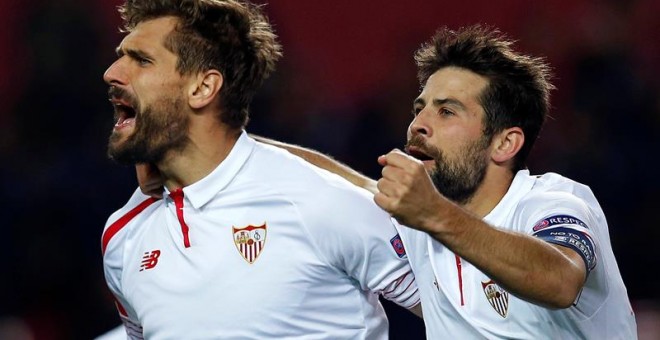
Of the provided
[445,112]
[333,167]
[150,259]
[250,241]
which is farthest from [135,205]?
[445,112]

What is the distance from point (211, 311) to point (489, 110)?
1091 mm

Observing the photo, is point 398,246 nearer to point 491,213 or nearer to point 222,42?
point 491,213

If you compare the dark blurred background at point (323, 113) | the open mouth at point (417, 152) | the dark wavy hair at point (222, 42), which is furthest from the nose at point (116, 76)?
the dark blurred background at point (323, 113)

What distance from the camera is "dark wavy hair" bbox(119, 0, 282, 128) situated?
4.00 m

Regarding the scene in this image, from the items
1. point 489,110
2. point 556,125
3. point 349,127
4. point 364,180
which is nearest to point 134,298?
point 364,180

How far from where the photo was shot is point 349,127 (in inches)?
294

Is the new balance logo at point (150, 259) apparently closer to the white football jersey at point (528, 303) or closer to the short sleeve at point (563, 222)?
the white football jersey at point (528, 303)

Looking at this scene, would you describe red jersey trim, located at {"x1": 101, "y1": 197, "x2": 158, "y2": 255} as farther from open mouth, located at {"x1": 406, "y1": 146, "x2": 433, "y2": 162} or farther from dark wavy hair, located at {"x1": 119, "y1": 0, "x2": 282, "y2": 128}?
open mouth, located at {"x1": 406, "y1": 146, "x2": 433, "y2": 162}

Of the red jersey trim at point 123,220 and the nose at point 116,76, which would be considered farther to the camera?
the red jersey trim at point 123,220

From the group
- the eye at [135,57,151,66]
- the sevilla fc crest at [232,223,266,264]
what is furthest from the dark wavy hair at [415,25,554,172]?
the eye at [135,57,151,66]

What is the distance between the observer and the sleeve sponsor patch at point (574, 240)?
3.26m

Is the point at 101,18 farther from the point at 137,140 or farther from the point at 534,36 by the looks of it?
the point at 137,140

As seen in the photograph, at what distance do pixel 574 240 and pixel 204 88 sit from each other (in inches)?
A: 53.7

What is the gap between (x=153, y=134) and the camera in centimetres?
393
